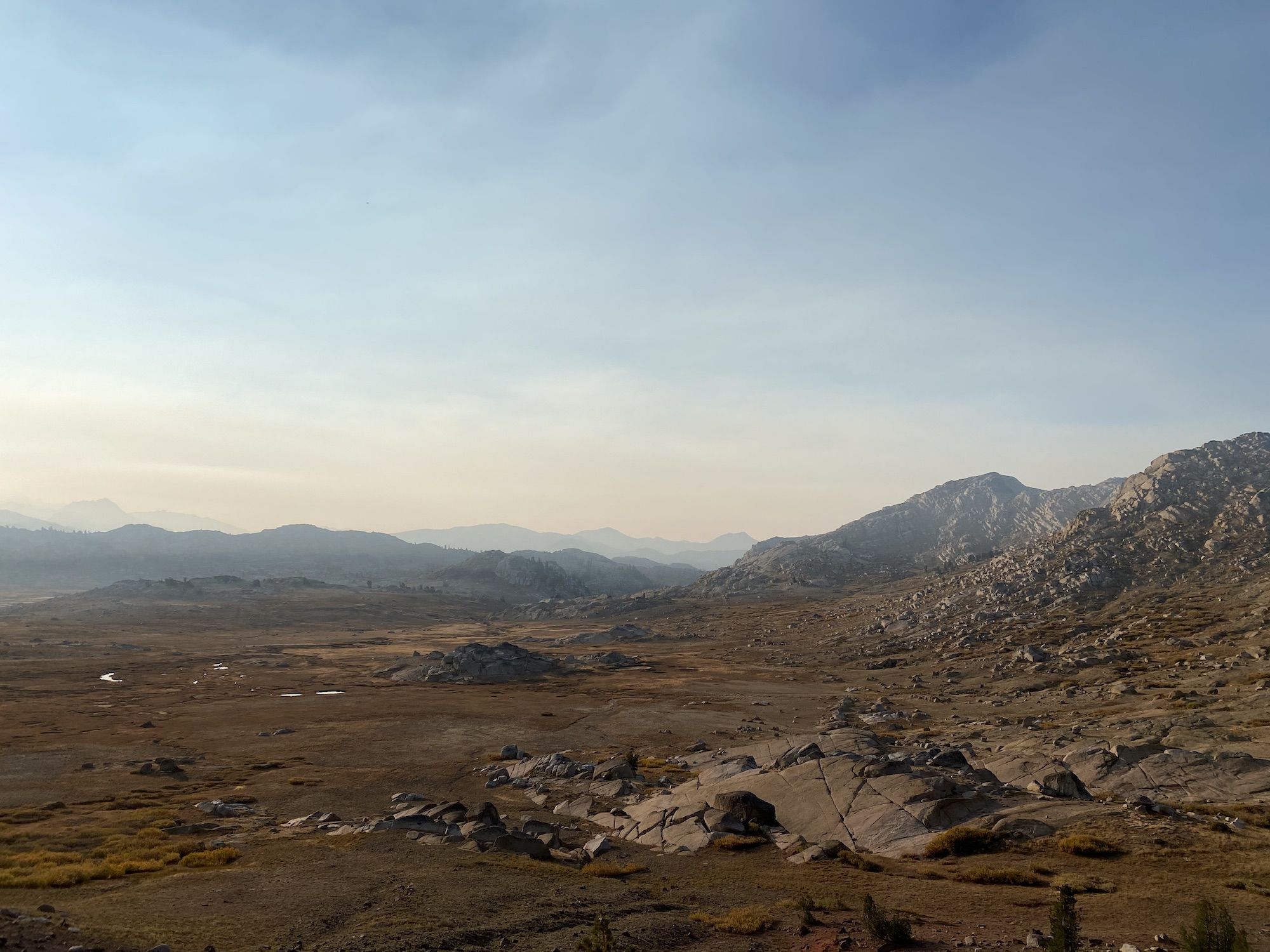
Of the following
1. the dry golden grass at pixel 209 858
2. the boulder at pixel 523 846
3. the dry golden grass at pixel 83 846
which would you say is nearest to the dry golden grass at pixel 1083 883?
the boulder at pixel 523 846

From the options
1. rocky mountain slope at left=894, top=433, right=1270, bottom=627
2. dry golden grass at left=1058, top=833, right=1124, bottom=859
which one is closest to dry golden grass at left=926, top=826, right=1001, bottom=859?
dry golden grass at left=1058, top=833, right=1124, bottom=859

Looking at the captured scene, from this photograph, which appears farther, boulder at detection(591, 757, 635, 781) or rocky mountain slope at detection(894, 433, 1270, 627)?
rocky mountain slope at detection(894, 433, 1270, 627)

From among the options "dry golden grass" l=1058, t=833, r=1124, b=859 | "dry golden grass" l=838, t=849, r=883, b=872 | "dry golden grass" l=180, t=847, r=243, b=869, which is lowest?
"dry golden grass" l=180, t=847, r=243, b=869

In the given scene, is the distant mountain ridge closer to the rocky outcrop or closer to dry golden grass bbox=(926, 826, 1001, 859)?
the rocky outcrop

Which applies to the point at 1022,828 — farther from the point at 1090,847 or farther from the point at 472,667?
the point at 472,667

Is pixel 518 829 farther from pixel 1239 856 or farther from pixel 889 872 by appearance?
pixel 1239 856

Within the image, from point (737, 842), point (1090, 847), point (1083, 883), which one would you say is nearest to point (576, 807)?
point (737, 842)
